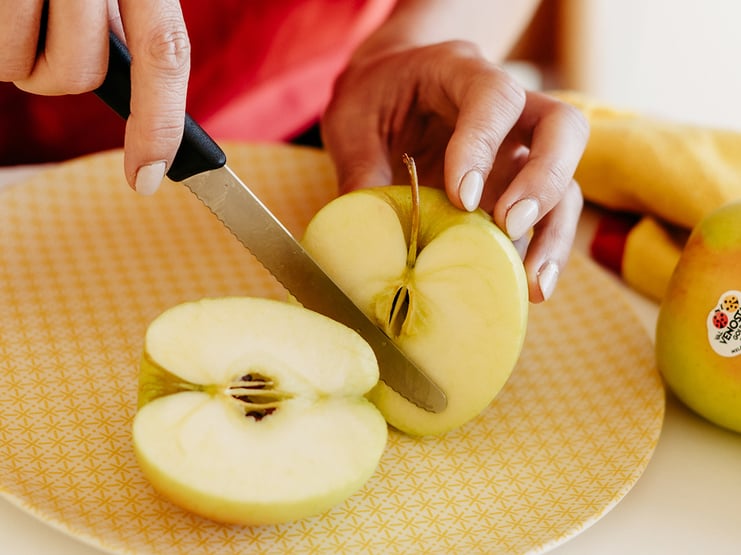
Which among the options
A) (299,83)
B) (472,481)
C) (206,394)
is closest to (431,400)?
(472,481)

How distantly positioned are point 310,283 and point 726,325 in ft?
1.14

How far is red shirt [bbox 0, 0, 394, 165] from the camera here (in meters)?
1.27

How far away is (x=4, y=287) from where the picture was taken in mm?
840

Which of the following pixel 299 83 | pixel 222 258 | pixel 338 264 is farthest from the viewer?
pixel 299 83

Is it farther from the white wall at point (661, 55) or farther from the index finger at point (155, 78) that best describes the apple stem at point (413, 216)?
the white wall at point (661, 55)

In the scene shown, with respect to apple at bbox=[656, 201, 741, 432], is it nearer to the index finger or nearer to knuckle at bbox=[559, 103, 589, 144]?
knuckle at bbox=[559, 103, 589, 144]

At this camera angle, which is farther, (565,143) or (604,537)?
(565,143)

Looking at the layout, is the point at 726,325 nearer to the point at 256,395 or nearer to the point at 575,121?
the point at 575,121

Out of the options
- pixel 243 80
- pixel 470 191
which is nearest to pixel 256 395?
pixel 470 191

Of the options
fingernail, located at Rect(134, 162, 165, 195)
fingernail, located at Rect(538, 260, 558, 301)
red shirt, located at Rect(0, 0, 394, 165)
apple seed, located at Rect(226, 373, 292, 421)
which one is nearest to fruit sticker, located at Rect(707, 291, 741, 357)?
fingernail, located at Rect(538, 260, 558, 301)

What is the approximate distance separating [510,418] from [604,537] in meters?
0.14

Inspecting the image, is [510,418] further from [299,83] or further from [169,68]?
[299,83]

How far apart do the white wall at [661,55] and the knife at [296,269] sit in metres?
1.80

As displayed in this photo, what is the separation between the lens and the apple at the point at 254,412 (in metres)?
0.56
